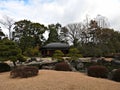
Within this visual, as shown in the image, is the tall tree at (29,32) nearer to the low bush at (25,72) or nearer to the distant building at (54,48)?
the distant building at (54,48)

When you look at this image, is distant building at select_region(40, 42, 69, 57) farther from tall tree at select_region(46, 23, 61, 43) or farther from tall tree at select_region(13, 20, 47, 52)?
tall tree at select_region(46, 23, 61, 43)

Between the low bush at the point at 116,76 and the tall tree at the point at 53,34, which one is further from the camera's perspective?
the tall tree at the point at 53,34

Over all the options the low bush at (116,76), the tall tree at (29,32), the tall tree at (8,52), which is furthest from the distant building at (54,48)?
the low bush at (116,76)

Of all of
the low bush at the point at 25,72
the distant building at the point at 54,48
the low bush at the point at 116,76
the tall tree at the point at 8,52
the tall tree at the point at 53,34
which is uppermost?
the tall tree at the point at 53,34

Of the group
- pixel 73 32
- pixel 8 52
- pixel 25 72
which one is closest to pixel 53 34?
pixel 73 32

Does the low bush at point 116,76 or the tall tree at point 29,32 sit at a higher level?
the tall tree at point 29,32

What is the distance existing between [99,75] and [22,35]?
45082 millimetres

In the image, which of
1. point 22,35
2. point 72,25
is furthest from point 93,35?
point 22,35

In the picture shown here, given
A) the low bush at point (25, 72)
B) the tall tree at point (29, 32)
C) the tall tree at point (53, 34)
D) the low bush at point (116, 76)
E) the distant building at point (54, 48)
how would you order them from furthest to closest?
the tall tree at point (53, 34), the tall tree at point (29, 32), the distant building at point (54, 48), the low bush at point (25, 72), the low bush at point (116, 76)

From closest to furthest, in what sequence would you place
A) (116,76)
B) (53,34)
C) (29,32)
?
(116,76)
(29,32)
(53,34)

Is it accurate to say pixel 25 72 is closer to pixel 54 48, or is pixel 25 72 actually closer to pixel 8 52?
pixel 8 52

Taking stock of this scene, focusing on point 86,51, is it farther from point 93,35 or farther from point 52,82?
point 52,82

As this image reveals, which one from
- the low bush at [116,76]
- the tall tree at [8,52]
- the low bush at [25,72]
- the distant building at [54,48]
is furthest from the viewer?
the distant building at [54,48]

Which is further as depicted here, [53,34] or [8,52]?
[53,34]
